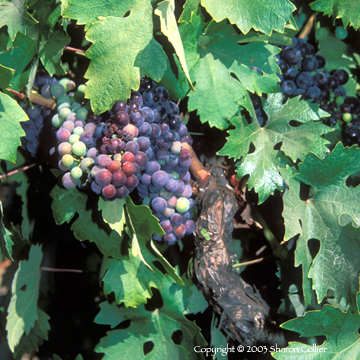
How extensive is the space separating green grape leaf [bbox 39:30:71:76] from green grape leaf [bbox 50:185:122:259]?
255 millimetres

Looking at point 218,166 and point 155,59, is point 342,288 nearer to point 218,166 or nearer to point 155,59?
point 218,166

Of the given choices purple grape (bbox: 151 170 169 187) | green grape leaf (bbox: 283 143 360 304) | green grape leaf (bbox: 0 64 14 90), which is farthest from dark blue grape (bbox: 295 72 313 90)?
green grape leaf (bbox: 0 64 14 90)

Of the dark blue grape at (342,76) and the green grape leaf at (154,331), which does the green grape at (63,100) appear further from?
the dark blue grape at (342,76)

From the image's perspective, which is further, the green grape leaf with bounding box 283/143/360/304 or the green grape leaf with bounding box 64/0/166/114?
the green grape leaf with bounding box 283/143/360/304

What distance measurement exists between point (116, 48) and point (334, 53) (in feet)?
2.22

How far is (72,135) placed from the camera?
59cm

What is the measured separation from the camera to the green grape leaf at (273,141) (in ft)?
2.26

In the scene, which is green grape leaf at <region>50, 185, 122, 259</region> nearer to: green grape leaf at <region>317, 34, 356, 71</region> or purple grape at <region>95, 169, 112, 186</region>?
purple grape at <region>95, 169, 112, 186</region>

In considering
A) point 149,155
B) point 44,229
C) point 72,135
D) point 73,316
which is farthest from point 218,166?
point 73,316

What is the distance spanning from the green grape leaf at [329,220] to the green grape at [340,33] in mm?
423

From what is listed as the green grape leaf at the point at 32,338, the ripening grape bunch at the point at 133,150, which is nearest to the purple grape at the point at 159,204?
the ripening grape bunch at the point at 133,150

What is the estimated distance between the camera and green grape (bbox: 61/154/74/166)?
0.59 metres

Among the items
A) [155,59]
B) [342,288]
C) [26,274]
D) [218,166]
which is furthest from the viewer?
[26,274]

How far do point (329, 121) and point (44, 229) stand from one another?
88cm
